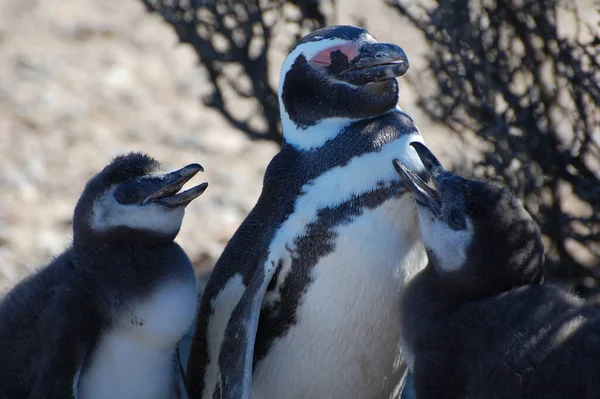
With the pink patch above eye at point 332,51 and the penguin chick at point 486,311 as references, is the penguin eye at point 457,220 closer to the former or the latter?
the penguin chick at point 486,311

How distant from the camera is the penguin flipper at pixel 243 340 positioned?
2555mm

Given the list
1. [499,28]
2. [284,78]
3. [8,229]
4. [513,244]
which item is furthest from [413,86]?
[8,229]

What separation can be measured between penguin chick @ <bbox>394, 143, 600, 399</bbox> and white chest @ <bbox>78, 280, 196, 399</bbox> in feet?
1.71

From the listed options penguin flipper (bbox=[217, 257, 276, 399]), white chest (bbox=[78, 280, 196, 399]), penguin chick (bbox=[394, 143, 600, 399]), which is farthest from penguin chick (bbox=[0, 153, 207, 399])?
penguin chick (bbox=[394, 143, 600, 399])

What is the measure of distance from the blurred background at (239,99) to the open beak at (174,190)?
0.50 m

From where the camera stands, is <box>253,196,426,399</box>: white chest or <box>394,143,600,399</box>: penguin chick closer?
<box>394,143,600,399</box>: penguin chick

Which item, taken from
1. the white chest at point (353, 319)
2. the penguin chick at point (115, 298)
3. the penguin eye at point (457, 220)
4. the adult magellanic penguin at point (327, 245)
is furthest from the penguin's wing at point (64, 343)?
the penguin eye at point (457, 220)

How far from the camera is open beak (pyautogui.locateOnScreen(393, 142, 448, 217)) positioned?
2.47 m

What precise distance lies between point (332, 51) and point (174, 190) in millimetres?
506

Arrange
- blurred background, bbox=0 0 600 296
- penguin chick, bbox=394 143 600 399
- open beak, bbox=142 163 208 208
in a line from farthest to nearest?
1. blurred background, bbox=0 0 600 296
2. open beak, bbox=142 163 208 208
3. penguin chick, bbox=394 143 600 399

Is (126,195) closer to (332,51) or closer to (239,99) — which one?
(332,51)

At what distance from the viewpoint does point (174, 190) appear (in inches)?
102

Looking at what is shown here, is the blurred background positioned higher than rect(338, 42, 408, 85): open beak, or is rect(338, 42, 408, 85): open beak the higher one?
rect(338, 42, 408, 85): open beak

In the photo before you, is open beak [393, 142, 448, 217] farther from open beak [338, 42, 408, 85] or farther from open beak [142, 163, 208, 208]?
open beak [142, 163, 208, 208]
